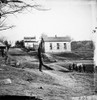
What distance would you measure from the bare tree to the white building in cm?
61

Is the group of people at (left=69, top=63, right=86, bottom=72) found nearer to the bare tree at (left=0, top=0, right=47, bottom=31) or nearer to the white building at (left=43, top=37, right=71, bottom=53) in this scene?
the white building at (left=43, top=37, right=71, bottom=53)

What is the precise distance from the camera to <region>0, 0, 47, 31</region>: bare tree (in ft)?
9.22

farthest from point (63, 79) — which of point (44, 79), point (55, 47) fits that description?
point (55, 47)

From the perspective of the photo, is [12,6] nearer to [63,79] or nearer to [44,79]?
[44,79]

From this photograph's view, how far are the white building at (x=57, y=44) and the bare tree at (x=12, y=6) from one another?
61 centimetres

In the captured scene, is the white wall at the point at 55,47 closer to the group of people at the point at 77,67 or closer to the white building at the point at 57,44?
the white building at the point at 57,44

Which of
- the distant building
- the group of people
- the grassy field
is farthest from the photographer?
the group of people

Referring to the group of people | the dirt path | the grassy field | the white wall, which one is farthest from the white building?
the dirt path

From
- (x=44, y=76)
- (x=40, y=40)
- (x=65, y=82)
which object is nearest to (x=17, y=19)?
(x=40, y=40)

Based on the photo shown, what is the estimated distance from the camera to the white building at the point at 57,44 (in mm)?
2992

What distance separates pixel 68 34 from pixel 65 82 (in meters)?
0.83

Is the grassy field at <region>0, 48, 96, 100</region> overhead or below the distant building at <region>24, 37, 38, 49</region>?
below

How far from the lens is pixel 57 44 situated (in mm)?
3037

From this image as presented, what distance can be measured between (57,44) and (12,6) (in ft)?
3.25
